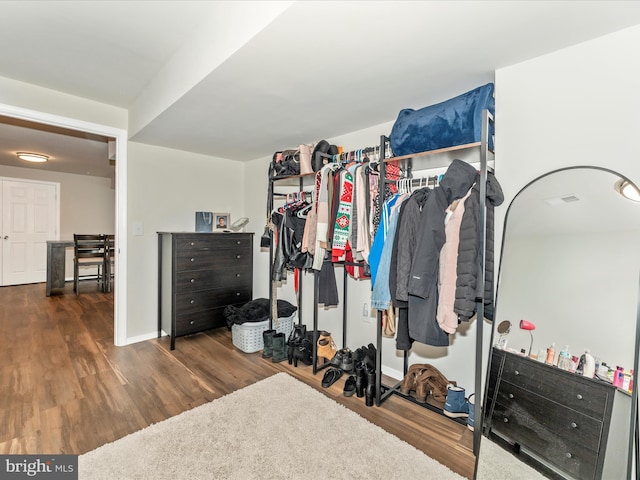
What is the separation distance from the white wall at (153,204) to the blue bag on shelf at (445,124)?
2.63m

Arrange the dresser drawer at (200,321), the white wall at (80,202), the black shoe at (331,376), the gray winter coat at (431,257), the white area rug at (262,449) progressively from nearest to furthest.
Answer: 1. the white area rug at (262,449)
2. the gray winter coat at (431,257)
3. the black shoe at (331,376)
4. the dresser drawer at (200,321)
5. the white wall at (80,202)

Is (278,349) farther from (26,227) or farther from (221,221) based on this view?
(26,227)

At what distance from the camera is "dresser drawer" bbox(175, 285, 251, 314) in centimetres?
305

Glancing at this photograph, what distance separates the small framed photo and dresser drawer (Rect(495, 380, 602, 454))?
335cm

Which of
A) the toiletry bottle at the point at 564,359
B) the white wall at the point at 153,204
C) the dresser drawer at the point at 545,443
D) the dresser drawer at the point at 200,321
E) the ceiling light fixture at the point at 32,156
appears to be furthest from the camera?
the ceiling light fixture at the point at 32,156

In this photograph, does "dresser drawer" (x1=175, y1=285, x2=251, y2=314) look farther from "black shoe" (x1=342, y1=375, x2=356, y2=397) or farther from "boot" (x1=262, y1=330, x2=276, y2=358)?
"black shoe" (x1=342, y1=375, x2=356, y2=397)

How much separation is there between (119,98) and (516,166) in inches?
128

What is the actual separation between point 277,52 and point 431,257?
4.35 ft

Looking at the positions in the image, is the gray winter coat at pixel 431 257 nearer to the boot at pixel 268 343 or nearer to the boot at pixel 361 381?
the boot at pixel 361 381

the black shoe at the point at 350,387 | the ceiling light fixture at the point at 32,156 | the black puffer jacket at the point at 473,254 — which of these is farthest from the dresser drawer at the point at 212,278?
the ceiling light fixture at the point at 32,156

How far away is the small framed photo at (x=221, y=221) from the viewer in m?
3.84

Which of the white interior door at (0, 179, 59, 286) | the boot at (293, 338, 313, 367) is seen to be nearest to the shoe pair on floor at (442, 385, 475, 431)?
the boot at (293, 338, 313, 367)

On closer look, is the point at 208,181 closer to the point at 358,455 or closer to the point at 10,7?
the point at 10,7

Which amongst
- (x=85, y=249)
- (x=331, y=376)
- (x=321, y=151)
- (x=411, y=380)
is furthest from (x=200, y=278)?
(x=85, y=249)
